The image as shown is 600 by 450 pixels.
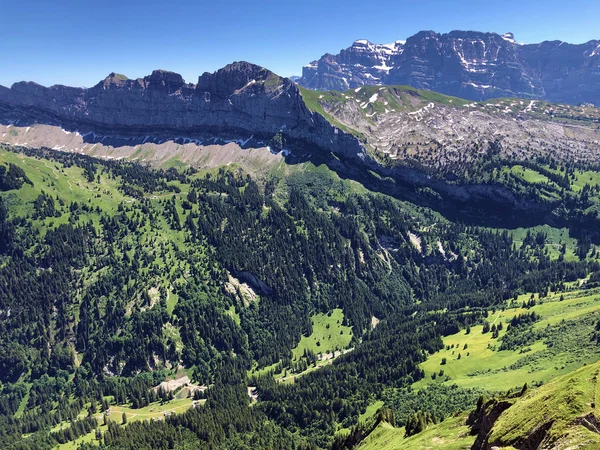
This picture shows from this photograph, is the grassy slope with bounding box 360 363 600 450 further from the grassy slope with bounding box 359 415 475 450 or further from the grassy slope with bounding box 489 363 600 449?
the grassy slope with bounding box 359 415 475 450

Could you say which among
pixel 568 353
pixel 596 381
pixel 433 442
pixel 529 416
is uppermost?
pixel 596 381

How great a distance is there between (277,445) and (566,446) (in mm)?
155122

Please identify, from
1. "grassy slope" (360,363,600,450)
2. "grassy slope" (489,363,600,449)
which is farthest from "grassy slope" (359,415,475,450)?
"grassy slope" (489,363,600,449)

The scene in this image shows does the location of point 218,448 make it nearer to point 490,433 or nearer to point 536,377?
point 536,377

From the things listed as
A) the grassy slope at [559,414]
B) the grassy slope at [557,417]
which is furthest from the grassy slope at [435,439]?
the grassy slope at [559,414]

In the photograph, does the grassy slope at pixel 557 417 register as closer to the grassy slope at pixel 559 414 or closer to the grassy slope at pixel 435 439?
the grassy slope at pixel 559 414

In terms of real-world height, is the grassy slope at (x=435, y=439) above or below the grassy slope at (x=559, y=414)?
below

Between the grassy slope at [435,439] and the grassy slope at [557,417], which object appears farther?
the grassy slope at [435,439]

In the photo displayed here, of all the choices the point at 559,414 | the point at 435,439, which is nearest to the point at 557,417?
the point at 559,414

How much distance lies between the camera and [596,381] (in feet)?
197

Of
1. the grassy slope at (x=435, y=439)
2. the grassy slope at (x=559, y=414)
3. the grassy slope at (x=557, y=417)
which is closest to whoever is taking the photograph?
the grassy slope at (x=559, y=414)

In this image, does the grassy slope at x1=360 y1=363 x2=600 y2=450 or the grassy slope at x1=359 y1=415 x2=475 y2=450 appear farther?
the grassy slope at x1=359 y1=415 x2=475 y2=450

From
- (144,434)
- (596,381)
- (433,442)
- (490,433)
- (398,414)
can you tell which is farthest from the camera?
(144,434)

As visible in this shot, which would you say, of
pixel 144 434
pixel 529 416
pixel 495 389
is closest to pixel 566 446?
pixel 529 416
